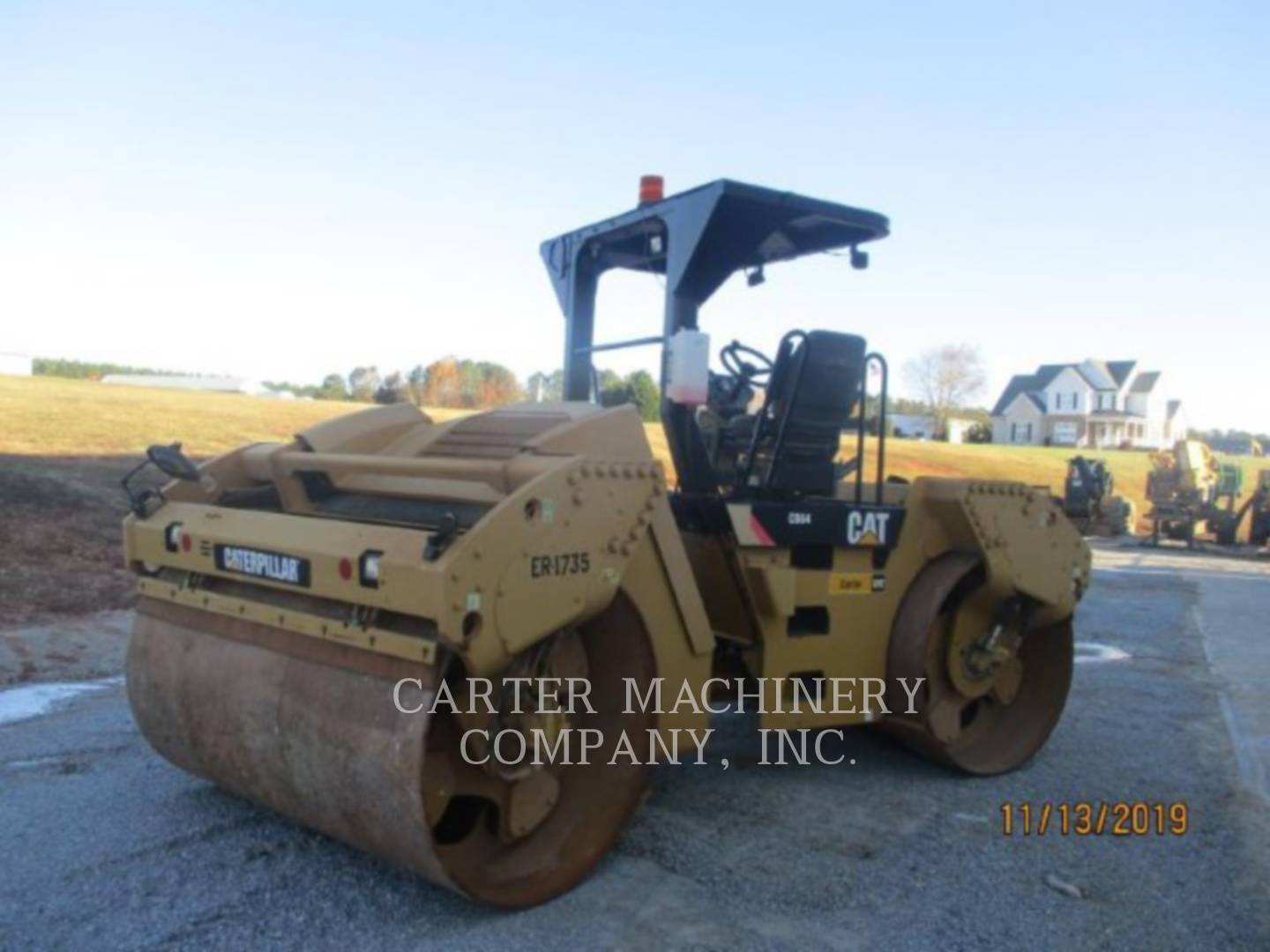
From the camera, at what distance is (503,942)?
3.35 meters

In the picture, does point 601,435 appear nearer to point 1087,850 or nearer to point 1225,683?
point 1087,850

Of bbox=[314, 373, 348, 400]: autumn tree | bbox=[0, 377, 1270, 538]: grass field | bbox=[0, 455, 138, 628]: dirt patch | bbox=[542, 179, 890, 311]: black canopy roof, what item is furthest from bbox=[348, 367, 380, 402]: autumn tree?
bbox=[542, 179, 890, 311]: black canopy roof

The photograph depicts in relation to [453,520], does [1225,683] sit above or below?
below

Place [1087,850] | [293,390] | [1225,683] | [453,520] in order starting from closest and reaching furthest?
1. [453,520]
2. [1087,850]
3. [1225,683]
4. [293,390]

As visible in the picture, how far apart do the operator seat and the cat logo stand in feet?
0.66

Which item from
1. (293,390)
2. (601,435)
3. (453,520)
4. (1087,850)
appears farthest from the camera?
(293,390)

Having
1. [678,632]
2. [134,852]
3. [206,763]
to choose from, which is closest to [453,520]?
[678,632]

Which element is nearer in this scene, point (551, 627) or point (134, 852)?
point (551, 627)

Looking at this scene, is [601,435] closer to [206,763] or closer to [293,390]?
[206,763]

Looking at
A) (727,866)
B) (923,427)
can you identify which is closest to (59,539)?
(727,866)

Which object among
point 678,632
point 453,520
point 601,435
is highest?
point 601,435

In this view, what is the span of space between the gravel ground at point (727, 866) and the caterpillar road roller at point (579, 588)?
208 mm

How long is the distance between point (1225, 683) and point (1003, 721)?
11.3ft

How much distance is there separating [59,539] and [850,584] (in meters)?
7.86
